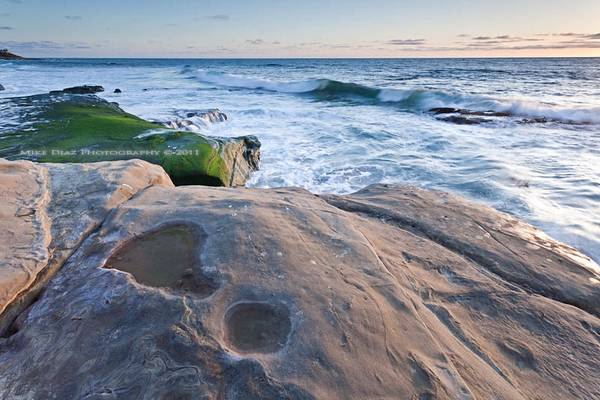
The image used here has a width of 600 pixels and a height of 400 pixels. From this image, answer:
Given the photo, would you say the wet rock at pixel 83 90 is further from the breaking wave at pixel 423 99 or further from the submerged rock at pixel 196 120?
the breaking wave at pixel 423 99

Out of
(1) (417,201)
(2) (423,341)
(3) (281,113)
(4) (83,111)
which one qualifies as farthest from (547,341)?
(3) (281,113)

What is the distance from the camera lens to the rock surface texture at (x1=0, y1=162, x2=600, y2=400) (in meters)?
1.58

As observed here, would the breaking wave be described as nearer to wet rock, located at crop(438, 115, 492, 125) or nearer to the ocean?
the ocean

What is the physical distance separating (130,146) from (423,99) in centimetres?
1564

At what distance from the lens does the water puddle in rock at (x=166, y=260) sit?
2072 millimetres

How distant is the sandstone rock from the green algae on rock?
1950 mm

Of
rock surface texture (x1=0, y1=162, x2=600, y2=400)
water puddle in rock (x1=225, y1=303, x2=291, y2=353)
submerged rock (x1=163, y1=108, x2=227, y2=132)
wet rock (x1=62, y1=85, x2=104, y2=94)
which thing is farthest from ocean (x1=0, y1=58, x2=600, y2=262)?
water puddle in rock (x1=225, y1=303, x2=291, y2=353)

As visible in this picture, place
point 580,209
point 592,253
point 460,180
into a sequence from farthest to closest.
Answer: point 460,180, point 580,209, point 592,253

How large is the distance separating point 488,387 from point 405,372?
380 millimetres

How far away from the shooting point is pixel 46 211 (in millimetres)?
2629

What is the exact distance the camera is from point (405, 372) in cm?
164

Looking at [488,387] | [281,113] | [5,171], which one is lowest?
[281,113]

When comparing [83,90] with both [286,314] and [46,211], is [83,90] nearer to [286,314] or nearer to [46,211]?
[46,211]

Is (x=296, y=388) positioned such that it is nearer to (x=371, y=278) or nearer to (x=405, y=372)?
(x=405, y=372)
